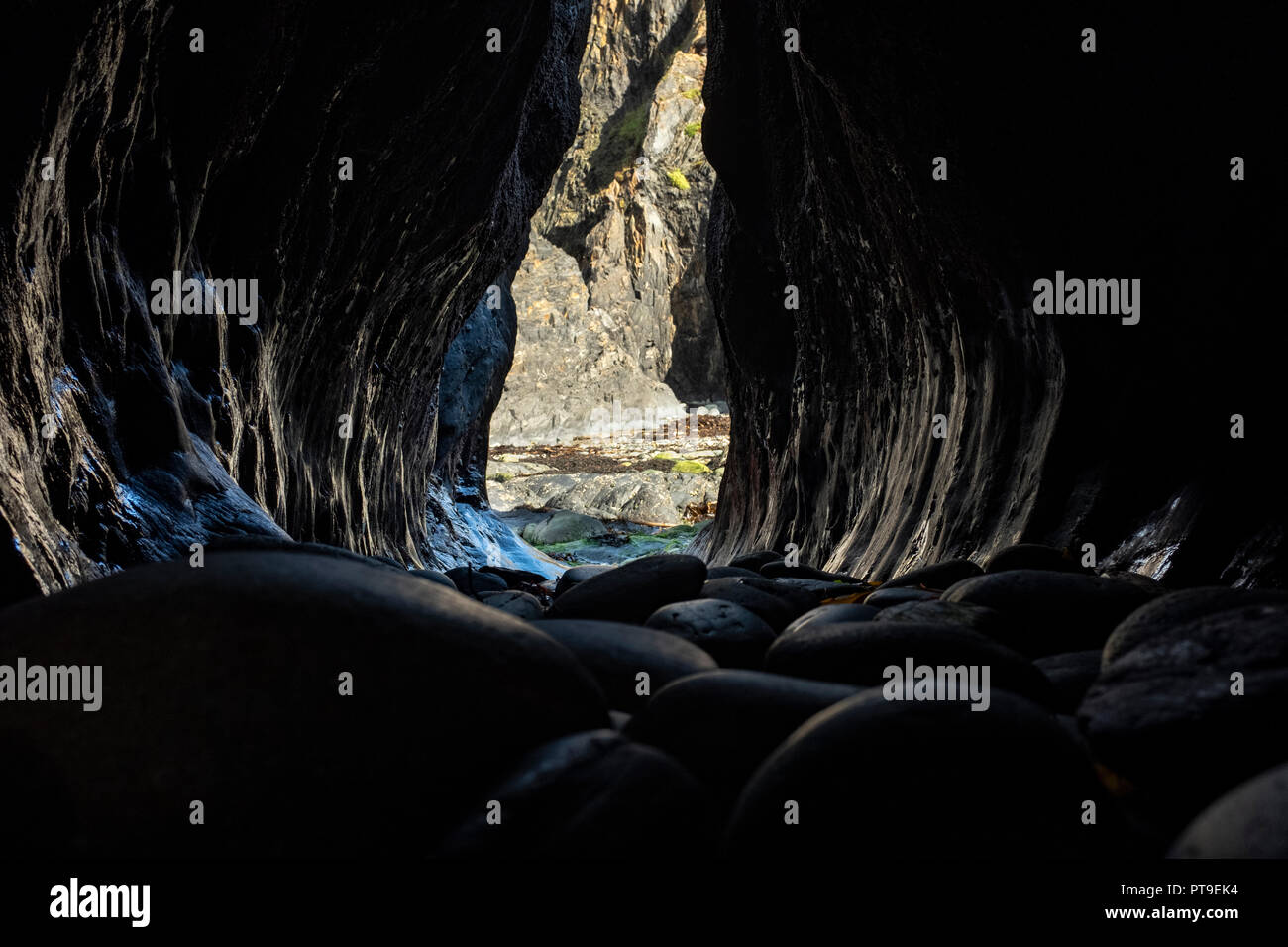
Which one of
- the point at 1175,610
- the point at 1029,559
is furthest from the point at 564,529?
the point at 1175,610

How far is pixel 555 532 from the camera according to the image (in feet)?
70.0

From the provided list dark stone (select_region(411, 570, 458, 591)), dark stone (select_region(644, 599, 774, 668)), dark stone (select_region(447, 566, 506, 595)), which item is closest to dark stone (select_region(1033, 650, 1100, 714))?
dark stone (select_region(644, 599, 774, 668))

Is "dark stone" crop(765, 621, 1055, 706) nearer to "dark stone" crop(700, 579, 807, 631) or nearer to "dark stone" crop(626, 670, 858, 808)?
"dark stone" crop(626, 670, 858, 808)

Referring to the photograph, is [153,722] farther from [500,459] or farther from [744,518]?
[500,459]

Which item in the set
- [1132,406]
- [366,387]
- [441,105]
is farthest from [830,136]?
[366,387]

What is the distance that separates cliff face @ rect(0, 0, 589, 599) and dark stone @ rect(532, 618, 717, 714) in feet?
4.73

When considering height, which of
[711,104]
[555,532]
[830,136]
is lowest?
[555,532]

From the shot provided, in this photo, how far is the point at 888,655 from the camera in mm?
1788

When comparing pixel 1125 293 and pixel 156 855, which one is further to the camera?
pixel 1125 293

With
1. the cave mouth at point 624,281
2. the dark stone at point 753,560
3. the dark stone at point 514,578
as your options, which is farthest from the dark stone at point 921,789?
the cave mouth at point 624,281

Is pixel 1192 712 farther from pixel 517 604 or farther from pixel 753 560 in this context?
pixel 753 560

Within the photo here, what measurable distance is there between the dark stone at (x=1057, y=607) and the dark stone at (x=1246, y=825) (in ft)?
4.04
